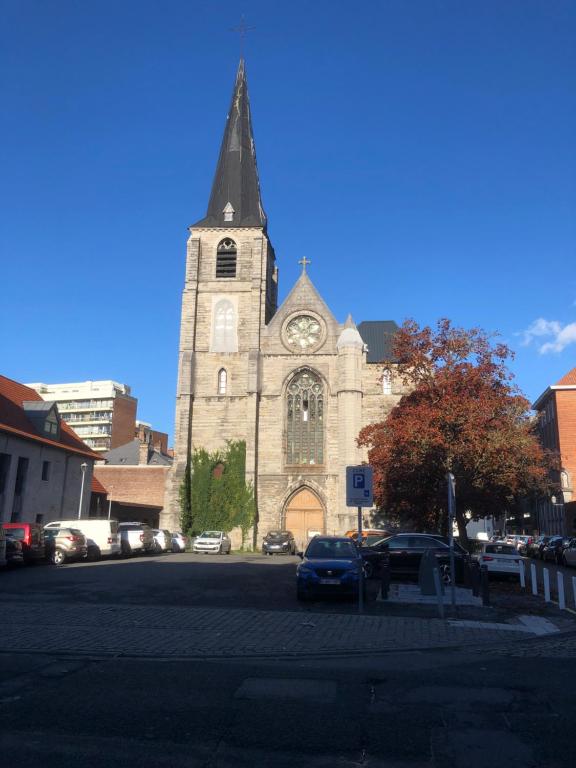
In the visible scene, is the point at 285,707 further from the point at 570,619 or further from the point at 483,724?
the point at 570,619

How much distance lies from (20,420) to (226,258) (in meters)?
19.9

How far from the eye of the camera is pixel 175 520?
42.2m

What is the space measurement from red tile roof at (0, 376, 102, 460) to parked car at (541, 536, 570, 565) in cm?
2513

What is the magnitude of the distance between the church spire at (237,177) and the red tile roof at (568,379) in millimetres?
25246

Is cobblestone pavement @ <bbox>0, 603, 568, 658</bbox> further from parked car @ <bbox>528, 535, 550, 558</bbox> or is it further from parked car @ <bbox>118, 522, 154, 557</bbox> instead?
parked car @ <bbox>528, 535, 550, 558</bbox>

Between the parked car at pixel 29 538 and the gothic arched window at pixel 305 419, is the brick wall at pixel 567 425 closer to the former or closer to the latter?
the gothic arched window at pixel 305 419

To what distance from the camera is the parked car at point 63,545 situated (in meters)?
25.2

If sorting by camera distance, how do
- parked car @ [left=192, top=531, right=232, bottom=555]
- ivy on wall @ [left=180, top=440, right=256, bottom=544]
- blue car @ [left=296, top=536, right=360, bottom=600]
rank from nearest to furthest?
blue car @ [left=296, top=536, right=360, bottom=600]
parked car @ [left=192, top=531, right=232, bottom=555]
ivy on wall @ [left=180, top=440, right=256, bottom=544]

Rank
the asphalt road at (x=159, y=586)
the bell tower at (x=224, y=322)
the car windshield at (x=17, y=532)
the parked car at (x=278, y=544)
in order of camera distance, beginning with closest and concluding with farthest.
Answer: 1. the asphalt road at (x=159, y=586)
2. the car windshield at (x=17, y=532)
3. the parked car at (x=278, y=544)
4. the bell tower at (x=224, y=322)

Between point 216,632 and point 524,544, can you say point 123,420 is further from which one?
point 216,632

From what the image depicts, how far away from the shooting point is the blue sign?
14.2 metres

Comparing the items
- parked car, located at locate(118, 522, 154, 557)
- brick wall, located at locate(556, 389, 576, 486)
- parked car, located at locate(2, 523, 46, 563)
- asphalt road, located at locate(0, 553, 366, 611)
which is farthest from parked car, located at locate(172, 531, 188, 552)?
brick wall, located at locate(556, 389, 576, 486)

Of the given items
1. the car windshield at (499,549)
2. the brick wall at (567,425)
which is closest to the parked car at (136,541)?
the car windshield at (499,549)

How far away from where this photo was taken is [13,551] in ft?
71.3
